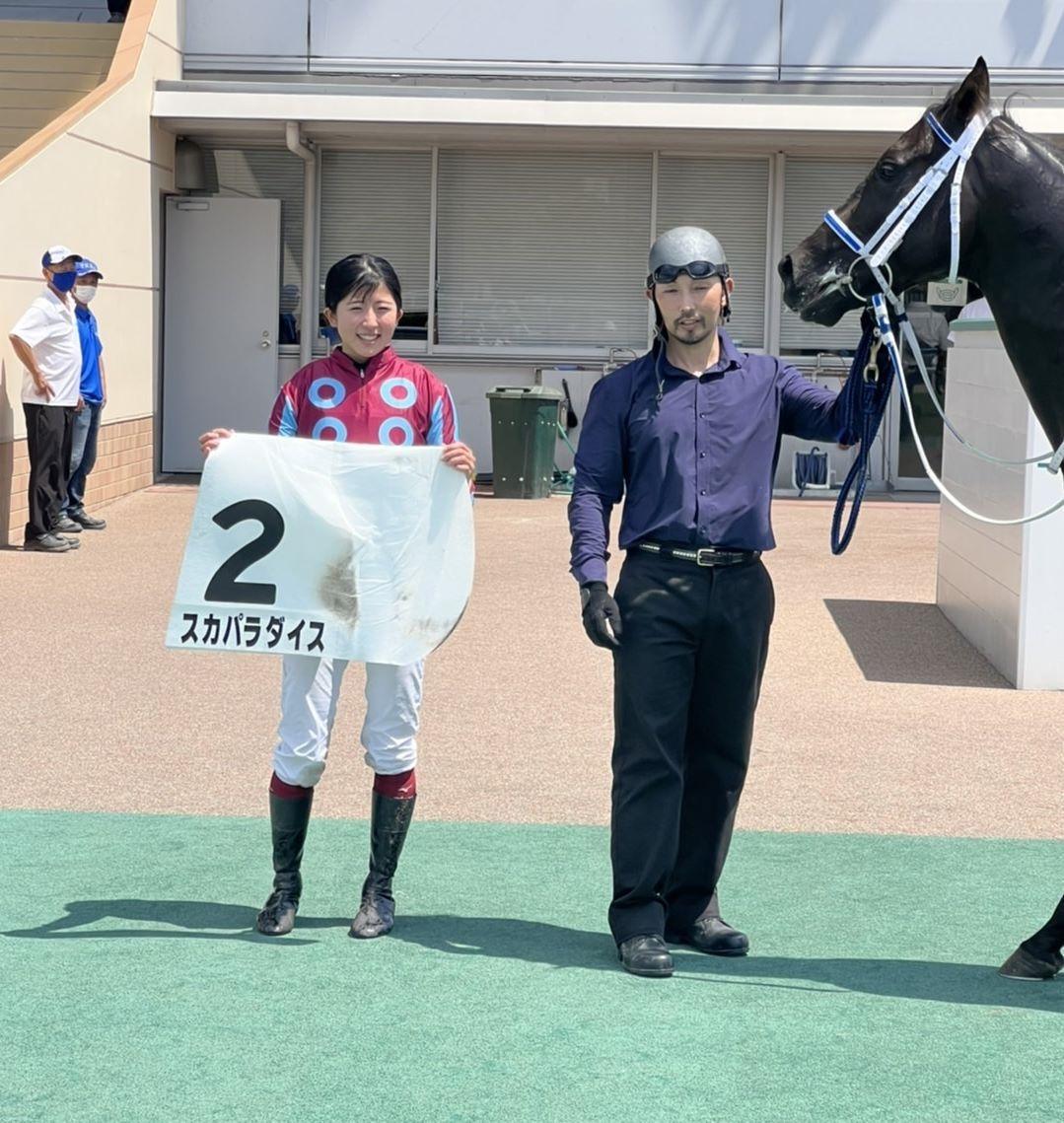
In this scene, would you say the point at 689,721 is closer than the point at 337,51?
Yes

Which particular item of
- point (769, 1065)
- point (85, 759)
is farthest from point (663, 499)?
point (85, 759)

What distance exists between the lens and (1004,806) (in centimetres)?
646

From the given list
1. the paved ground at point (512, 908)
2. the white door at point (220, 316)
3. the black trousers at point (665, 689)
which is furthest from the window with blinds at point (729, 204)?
the black trousers at point (665, 689)

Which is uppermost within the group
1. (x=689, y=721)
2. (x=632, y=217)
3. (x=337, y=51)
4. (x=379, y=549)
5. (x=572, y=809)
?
(x=337, y=51)

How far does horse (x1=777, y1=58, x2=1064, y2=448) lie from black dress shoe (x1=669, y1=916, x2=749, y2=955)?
1.57 meters

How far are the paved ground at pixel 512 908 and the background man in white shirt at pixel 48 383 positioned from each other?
10.1 ft

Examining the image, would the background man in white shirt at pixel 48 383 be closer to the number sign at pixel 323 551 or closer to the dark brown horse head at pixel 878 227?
the number sign at pixel 323 551

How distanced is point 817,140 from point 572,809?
11633 mm

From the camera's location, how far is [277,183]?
58.3 ft

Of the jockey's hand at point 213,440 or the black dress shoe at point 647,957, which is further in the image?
the jockey's hand at point 213,440

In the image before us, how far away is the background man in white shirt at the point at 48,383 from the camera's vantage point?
1220 centimetres

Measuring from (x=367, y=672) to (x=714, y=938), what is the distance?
3.93 feet

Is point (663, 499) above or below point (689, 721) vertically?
above

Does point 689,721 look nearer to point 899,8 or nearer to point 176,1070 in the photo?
point 176,1070
